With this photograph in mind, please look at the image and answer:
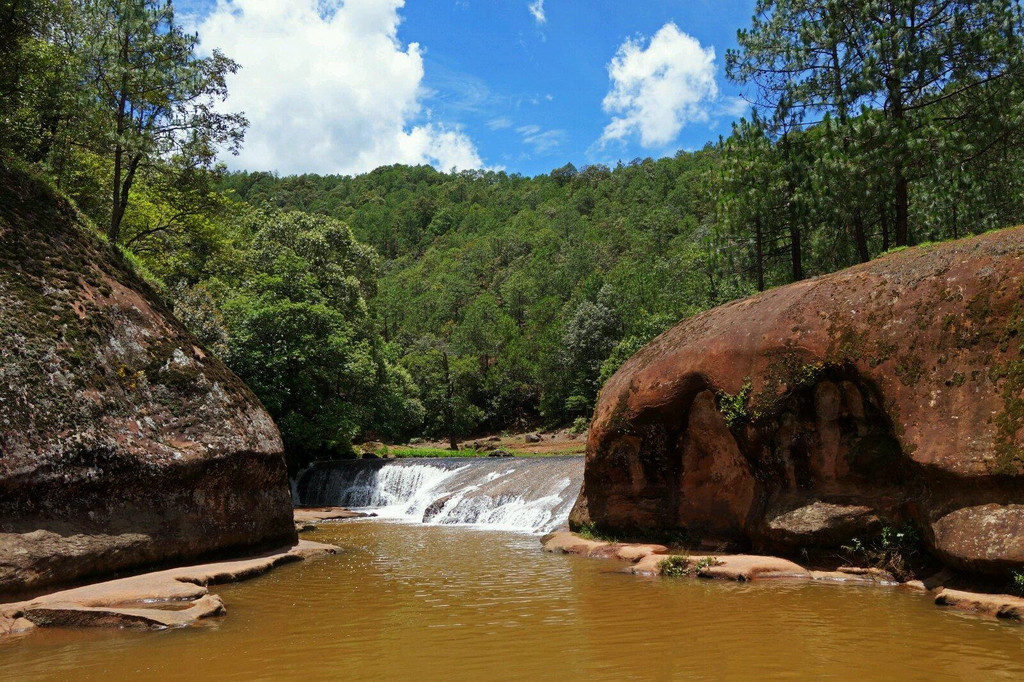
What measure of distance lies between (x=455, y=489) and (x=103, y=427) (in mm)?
14218

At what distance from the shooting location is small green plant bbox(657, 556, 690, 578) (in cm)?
1094

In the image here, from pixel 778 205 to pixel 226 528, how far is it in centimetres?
2017

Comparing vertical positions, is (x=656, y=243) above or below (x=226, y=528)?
above

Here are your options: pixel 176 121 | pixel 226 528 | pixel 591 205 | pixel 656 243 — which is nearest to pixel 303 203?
pixel 591 205

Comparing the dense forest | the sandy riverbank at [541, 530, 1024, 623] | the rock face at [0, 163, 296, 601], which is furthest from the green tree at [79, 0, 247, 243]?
the sandy riverbank at [541, 530, 1024, 623]

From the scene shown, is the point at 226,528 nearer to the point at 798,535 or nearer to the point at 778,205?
the point at 798,535

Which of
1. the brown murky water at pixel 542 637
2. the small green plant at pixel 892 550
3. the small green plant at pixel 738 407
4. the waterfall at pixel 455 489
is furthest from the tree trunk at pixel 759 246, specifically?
the brown murky water at pixel 542 637

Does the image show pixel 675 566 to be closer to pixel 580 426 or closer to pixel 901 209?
pixel 901 209

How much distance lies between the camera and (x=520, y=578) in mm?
10820

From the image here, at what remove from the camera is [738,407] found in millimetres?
12062

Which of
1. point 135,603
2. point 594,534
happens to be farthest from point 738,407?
point 135,603

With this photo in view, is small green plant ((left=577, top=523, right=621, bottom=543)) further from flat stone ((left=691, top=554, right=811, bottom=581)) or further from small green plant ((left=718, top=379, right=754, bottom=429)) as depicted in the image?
small green plant ((left=718, top=379, right=754, bottom=429))

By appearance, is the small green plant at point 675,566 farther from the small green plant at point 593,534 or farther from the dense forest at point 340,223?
the dense forest at point 340,223

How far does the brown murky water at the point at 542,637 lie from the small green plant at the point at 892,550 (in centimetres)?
79
